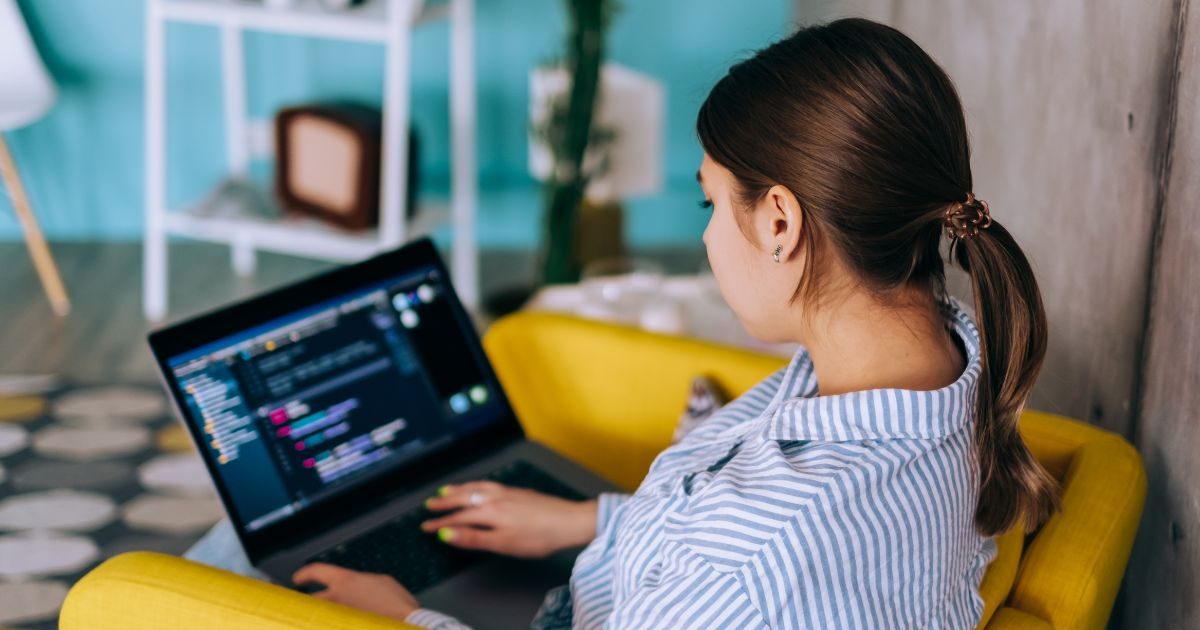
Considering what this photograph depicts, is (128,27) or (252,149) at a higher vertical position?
(128,27)

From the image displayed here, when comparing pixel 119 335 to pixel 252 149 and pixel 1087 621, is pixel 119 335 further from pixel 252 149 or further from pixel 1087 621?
pixel 1087 621

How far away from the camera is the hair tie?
0.89 meters

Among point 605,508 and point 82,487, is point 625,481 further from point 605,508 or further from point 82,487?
point 82,487

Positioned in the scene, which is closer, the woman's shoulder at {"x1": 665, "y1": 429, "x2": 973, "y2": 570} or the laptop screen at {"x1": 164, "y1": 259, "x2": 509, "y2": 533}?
the woman's shoulder at {"x1": 665, "y1": 429, "x2": 973, "y2": 570}

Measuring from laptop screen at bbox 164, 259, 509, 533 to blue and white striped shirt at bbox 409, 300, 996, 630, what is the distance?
39cm

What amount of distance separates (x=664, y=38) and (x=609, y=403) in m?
2.07

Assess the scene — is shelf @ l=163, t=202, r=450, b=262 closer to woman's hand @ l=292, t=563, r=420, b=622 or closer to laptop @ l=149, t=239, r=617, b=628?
laptop @ l=149, t=239, r=617, b=628

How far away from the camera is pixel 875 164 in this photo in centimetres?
88

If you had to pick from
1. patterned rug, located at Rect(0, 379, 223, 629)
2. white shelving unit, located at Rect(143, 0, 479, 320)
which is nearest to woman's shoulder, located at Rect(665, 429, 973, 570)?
patterned rug, located at Rect(0, 379, 223, 629)

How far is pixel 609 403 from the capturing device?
1461mm

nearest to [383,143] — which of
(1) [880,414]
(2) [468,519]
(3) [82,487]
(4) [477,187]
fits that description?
(4) [477,187]

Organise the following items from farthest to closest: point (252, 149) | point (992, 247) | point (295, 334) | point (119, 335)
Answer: point (252, 149) < point (119, 335) < point (295, 334) < point (992, 247)

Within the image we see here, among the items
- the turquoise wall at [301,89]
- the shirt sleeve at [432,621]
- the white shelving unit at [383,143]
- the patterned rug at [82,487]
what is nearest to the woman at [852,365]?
the shirt sleeve at [432,621]

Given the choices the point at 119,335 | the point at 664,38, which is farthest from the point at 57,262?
the point at 664,38
